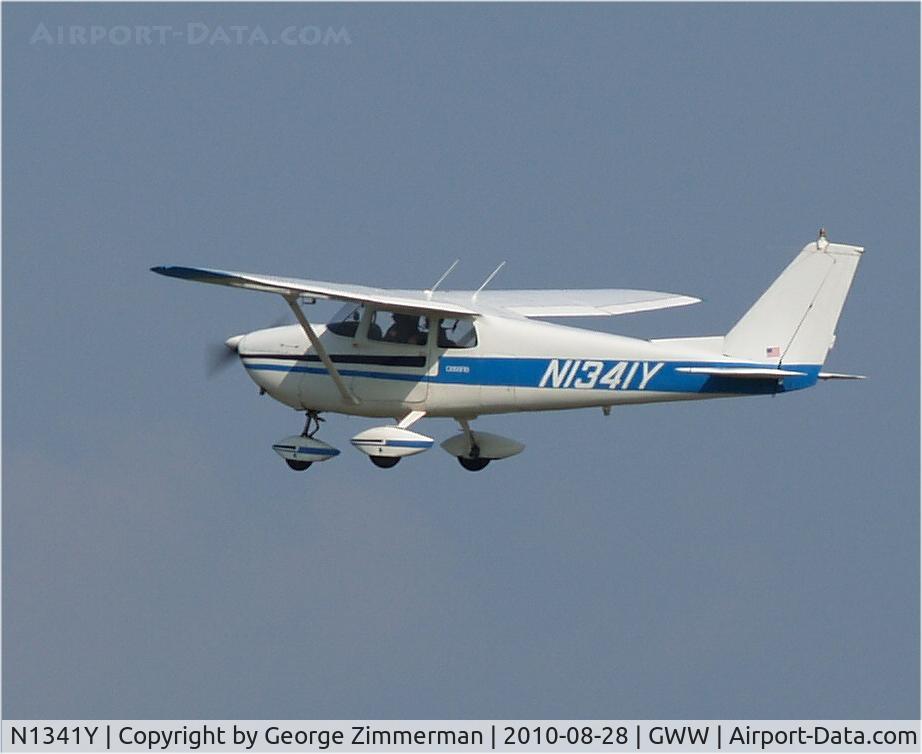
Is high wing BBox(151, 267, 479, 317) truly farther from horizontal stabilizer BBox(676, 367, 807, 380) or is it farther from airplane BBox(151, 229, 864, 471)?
horizontal stabilizer BBox(676, 367, 807, 380)

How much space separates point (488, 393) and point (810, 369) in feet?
11.2

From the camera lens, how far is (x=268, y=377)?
59.8m

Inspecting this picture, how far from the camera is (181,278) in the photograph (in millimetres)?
57469

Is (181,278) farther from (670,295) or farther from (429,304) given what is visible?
(670,295)

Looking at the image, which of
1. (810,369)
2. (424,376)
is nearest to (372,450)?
(424,376)

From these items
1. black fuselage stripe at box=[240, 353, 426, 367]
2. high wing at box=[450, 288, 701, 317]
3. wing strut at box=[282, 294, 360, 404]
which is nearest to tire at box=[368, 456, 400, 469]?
wing strut at box=[282, 294, 360, 404]

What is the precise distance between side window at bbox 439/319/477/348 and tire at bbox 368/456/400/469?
1.31m

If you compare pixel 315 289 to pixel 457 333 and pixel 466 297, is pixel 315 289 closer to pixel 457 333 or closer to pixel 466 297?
pixel 457 333

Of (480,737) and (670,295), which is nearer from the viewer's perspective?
(480,737)

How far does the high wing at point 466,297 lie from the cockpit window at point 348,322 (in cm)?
21

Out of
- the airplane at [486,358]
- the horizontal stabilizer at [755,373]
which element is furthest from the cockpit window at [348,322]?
the horizontal stabilizer at [755,373]

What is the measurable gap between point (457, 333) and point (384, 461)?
5.10 feet

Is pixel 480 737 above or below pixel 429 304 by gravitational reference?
below

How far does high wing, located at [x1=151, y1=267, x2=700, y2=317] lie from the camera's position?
189 feet
